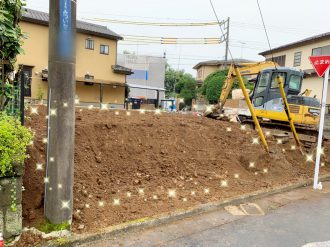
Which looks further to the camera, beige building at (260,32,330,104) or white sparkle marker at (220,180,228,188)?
beige building at (260,32,330,104)

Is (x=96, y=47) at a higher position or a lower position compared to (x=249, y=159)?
higher

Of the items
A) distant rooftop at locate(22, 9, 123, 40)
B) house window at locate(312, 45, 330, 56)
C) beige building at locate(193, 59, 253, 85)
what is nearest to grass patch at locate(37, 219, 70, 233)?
distant rooftop at locate(22, 9, 123, 40)

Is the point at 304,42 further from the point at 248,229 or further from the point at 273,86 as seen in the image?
the point at 248,229

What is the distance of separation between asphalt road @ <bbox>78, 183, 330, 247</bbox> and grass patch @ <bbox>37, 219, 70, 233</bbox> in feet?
1.18

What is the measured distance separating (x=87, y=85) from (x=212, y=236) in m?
19.9

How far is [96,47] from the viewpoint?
882 inches

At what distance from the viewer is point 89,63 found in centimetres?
2220

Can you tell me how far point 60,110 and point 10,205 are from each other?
112cm

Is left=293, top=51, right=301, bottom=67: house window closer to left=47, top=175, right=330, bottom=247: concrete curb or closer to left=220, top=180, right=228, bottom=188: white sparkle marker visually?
left=47, top=175, right=330, bottom=247: concrete curb

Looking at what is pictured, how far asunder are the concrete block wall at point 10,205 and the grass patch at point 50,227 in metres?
0.28

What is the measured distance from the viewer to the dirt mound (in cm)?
390

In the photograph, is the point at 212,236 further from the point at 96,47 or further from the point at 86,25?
the point at 86,25

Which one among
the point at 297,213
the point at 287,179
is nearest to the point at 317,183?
the point at 287,179

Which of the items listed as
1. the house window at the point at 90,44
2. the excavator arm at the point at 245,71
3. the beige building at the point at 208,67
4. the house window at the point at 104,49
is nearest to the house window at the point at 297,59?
the excavator arm at the point at 245,71
